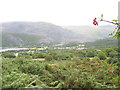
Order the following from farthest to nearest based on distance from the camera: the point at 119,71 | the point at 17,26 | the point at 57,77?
the point at 17,26
the point at 57,77
the point at 119,71

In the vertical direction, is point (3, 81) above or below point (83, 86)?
above

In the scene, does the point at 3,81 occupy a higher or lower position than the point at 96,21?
lower

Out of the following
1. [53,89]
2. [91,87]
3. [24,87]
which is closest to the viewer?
[24,87]

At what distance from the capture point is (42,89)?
3906 millimetres

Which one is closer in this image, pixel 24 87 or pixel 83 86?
pixel 24 87

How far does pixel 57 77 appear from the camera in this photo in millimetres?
6035

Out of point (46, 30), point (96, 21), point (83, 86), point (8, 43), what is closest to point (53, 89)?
point (83, 86)

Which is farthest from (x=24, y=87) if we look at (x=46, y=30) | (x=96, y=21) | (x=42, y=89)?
(x=46, y=30)

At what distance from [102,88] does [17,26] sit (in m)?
159

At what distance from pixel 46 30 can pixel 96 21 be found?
156m

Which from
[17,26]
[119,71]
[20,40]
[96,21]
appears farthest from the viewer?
[17,26]

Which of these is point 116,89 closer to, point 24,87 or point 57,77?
point 24,87

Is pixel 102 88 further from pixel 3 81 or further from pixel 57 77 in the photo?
pixel 3 81

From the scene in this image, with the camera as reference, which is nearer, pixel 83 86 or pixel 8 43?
pixel 83 86
